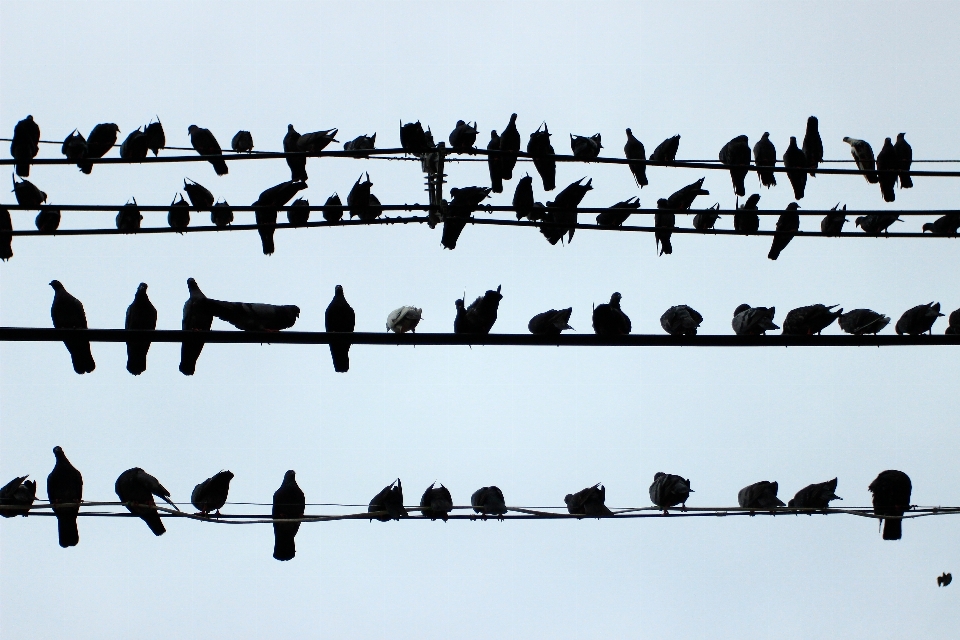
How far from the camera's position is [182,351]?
7.52 meters

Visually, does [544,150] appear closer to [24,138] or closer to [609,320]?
[609,320]

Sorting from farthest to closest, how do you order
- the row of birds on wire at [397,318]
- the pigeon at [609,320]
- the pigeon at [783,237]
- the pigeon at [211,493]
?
1. the pigeon at [783,237]
2. the pigeon at [211,493]
3. the pigeon at [609,320]
4. the row of birds on wire at [397,318]

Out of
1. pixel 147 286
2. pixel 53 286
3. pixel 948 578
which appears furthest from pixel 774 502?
pixel 53 286

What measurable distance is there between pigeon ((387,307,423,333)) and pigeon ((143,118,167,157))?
134 inches

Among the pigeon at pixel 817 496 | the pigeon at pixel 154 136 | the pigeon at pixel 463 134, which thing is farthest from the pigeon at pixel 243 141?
the pigeon at pixel 817 496

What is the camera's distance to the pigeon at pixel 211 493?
8164 mm

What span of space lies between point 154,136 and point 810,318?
6.45 metres

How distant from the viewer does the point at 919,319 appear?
8438 mm

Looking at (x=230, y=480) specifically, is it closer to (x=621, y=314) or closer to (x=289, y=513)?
(x=289, y=513)

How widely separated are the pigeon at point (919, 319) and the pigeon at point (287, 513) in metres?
4.66

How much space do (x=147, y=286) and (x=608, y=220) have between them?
435cm

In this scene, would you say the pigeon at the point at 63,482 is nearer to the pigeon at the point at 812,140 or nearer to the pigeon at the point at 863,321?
the pigeon at the point at 863,321

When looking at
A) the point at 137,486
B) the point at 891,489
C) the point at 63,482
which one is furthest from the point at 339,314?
the point at 891,489

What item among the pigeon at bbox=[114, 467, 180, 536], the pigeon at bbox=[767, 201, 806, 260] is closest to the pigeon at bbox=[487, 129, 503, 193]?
the pigeon at bbox=[767, 201, 806, 260]
